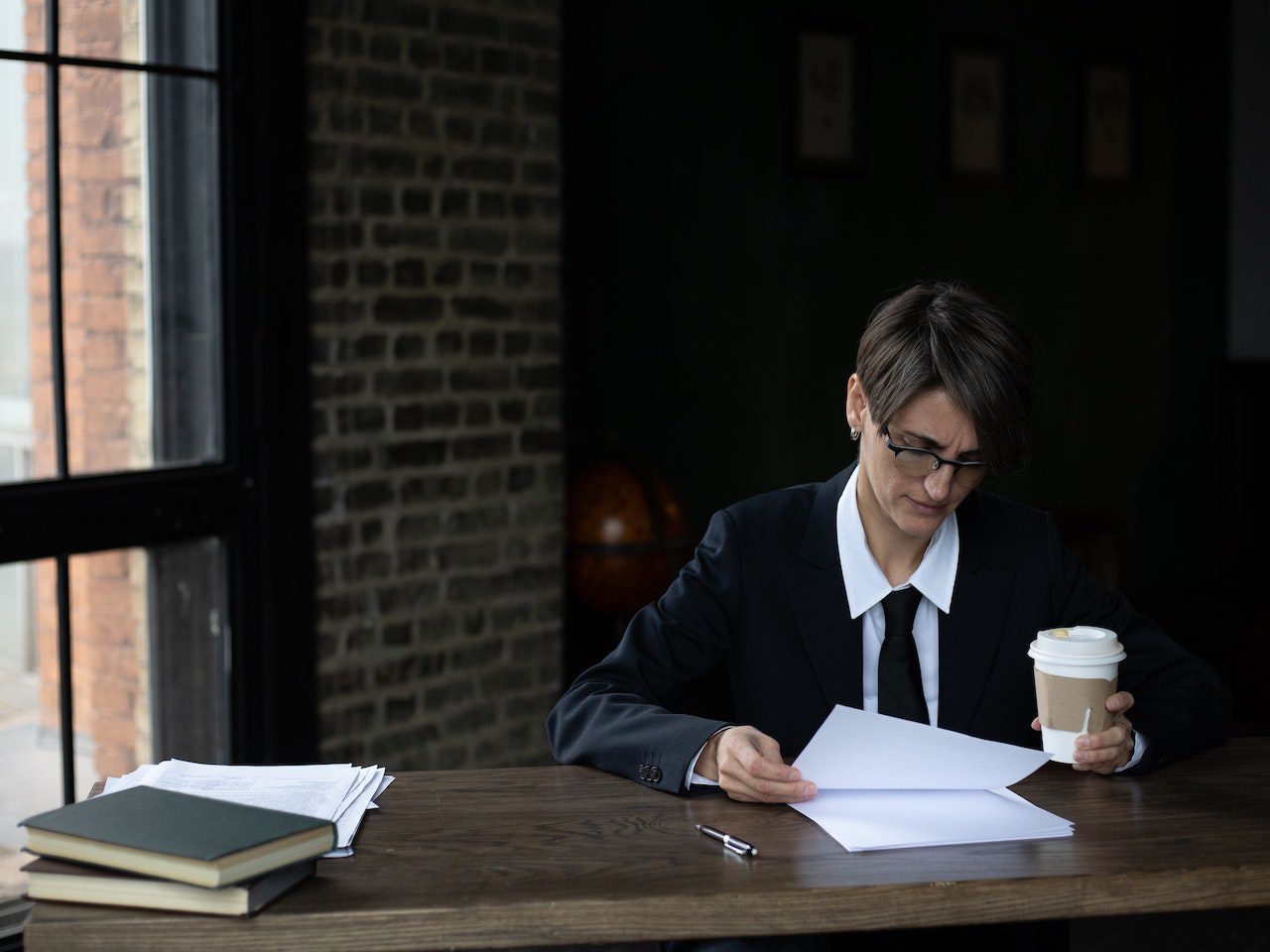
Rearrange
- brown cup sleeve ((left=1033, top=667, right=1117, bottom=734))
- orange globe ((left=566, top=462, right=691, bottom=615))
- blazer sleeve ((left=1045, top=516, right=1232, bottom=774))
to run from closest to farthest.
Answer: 1. brown cup sleeve ((left=1033, top=667, right=1117, bottom=734))
2. blazer sleeve ((left=1045, top=516, right=1232, bottom=774))
3. orange globe ((left=566, top=462, right=691, bottom=615))

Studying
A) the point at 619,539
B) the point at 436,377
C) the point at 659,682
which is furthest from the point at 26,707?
the point at 619,539

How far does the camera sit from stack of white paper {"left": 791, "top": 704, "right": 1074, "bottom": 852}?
160 centimetres

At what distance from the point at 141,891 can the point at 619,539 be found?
2.48m

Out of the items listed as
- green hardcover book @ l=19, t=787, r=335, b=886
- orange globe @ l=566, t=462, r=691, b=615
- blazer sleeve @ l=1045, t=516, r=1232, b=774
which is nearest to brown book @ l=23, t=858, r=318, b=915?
green hardcover book @ l=19, t=787, r=335, b=886

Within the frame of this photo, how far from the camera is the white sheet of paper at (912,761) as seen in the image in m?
1.67

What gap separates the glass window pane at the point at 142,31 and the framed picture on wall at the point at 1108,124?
377cm

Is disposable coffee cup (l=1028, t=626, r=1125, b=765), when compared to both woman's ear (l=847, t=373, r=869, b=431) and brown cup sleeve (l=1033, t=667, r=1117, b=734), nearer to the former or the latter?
brown cup sleeve (l=1033, t=667, r=1117, b=734)

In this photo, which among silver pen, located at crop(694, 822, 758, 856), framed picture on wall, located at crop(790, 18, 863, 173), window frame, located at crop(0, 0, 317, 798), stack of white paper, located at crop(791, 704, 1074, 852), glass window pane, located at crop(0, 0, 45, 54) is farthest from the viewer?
framed picture on wall, located at crop(790, 18, 863, 173)

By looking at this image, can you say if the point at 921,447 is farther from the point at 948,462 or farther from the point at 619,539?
the point at 619,539

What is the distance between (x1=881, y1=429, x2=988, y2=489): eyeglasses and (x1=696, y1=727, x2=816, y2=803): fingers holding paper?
1.43 ft

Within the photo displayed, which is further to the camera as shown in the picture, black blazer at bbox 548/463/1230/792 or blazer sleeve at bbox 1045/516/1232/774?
black blazer at bbox 548/463/1230/792

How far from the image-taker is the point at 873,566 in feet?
6.57

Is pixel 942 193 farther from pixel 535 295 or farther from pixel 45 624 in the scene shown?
pixel 45 624

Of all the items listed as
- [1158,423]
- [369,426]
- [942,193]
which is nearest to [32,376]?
[369,426]
